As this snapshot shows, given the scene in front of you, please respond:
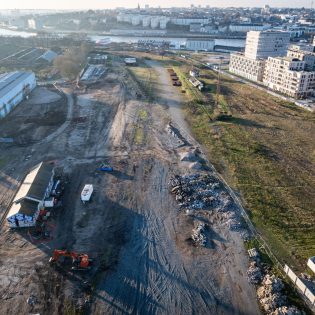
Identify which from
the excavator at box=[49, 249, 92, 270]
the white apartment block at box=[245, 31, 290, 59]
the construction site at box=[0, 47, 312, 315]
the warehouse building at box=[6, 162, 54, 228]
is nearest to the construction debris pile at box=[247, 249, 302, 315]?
the construction site at box=[0, 47, 312, 315]

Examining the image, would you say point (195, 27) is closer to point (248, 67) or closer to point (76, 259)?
point (248, 67)

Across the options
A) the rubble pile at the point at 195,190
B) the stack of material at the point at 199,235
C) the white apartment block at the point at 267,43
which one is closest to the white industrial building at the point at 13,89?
the rubble pile at the point at 195,190

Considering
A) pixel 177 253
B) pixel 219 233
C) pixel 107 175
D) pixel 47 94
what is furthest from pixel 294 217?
pixel 47 94

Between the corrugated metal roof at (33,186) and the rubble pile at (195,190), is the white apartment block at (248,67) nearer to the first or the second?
the rubble pile at (195,190)

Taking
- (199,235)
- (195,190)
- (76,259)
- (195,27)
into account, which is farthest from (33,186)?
(195,27)

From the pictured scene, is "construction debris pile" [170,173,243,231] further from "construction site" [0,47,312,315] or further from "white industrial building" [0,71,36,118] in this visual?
"white industrial building" [0,71,36,118]
